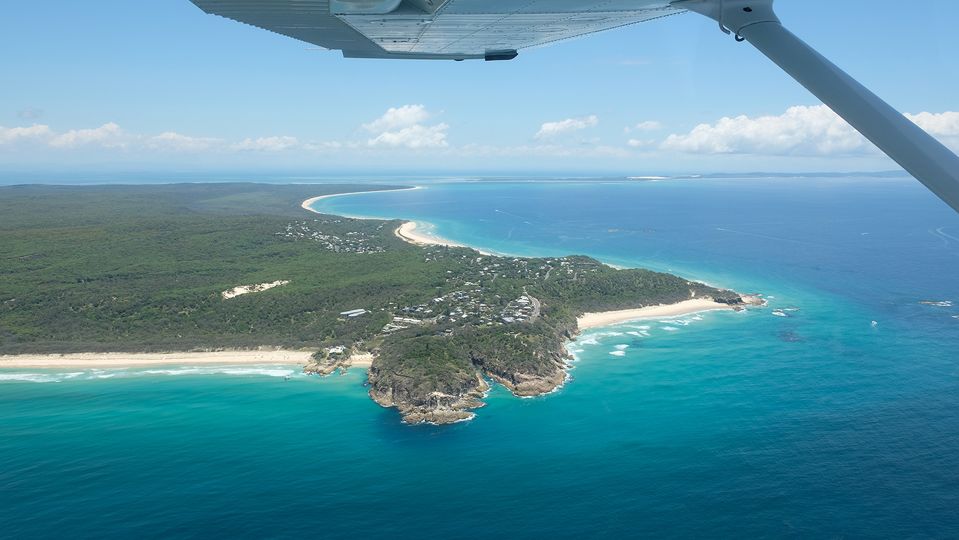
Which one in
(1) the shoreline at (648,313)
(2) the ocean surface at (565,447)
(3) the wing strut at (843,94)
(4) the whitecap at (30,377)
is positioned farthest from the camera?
(1) the shoreline at (648,313)

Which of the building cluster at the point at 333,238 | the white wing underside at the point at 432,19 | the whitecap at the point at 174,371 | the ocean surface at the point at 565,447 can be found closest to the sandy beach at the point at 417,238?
the building cluster at the point at 333,238

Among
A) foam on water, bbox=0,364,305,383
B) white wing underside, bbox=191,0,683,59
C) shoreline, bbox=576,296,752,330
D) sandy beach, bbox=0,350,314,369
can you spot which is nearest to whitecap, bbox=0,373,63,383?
foam on water, bbox=0,364,305,383

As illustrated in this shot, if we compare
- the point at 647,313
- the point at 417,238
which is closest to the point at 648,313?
the point at 647,313

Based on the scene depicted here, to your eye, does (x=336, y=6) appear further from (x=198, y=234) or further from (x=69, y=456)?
(x=198, y=234)

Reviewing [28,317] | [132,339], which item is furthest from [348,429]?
[28,317]

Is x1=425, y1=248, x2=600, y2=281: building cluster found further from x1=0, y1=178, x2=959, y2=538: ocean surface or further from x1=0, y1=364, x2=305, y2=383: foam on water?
→ x1=0, y1=364, x2=305, y2=383: foam on water

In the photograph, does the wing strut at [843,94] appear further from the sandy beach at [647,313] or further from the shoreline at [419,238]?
the shoreline at [419,238]
